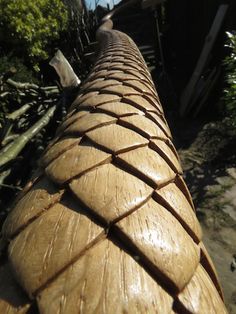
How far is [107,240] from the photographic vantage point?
54 cm

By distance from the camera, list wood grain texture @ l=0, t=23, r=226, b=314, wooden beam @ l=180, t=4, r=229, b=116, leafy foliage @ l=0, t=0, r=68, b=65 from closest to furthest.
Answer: wood grain texture @ l=0, t=23, r=226, b=314 < wooden beam @ l=180, t=4, r=229, b=116 < leafy foliage @ l=0, t=0, r=68, b=65

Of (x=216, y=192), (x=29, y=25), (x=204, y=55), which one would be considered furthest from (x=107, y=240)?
(x=29, y=25)

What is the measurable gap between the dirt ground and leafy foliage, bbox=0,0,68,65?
13.1 ft

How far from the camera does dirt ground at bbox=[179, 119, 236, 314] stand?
135 inches

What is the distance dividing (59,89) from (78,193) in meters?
4.04

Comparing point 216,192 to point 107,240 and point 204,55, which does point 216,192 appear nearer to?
point 204,55

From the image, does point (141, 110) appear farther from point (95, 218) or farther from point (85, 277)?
point (85, 277)

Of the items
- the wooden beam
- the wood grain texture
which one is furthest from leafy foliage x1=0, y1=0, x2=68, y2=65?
the wood grain texture

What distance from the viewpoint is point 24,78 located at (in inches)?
207

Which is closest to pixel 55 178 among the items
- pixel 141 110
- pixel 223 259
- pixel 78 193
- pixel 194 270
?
pixel 78 193

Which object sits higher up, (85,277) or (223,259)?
(85,277)

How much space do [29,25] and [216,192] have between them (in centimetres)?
546

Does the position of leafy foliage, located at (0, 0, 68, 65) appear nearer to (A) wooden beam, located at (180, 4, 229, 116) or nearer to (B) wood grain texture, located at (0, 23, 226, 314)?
(A) wooden beam, located at (180, 4, 229, 116)

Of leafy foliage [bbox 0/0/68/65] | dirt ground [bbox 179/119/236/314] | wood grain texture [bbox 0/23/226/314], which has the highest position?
wood grain texture [bbox 0/23/226/314]
